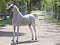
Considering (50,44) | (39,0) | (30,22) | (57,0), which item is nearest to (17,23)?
(30,22)

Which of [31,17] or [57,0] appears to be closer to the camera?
[31,17]

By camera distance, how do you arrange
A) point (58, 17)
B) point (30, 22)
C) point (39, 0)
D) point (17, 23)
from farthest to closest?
point (39, 0)
point (58, 17)
point (30, 22)
point (17, 23)

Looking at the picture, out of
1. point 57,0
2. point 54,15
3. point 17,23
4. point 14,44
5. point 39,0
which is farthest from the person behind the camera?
point 39,0

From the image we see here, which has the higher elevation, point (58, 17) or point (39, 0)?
point (39, 0)

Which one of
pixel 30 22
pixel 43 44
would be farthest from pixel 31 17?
pixel 43 44

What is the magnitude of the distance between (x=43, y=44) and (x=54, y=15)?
3261cm

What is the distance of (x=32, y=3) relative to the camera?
191ft

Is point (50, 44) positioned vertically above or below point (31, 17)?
below

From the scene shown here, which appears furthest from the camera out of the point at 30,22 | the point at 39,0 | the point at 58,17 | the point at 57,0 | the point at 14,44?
the point at 39,0

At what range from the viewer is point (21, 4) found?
46.5 metres

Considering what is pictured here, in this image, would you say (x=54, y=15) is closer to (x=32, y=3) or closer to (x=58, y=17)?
(x=58, y=17)

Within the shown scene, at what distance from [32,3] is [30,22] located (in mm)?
43831

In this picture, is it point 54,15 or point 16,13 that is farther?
point 54,15

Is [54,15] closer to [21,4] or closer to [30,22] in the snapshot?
[21,4]
